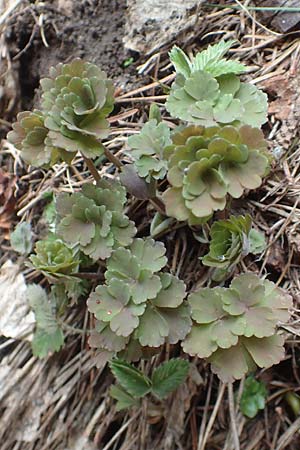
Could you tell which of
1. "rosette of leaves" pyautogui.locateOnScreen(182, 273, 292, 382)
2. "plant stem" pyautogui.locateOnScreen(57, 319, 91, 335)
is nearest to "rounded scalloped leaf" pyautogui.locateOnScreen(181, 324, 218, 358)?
"rosette of leaves" pyautogui.locateOnScreen(182, 273, 292, 382)

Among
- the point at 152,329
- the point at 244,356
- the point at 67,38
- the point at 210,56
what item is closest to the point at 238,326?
the point at 244,356

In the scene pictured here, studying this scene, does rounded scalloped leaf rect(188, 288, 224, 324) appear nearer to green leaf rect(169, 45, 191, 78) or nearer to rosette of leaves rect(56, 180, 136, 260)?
rosette of leaves rect(56, 180, 136, 260)

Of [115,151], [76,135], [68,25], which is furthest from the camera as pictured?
[68,25]

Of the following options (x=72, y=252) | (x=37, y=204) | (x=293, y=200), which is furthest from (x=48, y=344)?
(x=293, y=200)

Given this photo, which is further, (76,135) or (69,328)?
(69,328)

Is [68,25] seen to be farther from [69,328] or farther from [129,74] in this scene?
[69,328]

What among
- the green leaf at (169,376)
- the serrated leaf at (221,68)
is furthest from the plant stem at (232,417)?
the serrated leaf at (221,68)

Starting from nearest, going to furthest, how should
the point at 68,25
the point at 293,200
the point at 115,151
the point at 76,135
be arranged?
the point at 76,135
the point at 293,200
the point at 115,151
the point at 68,25
